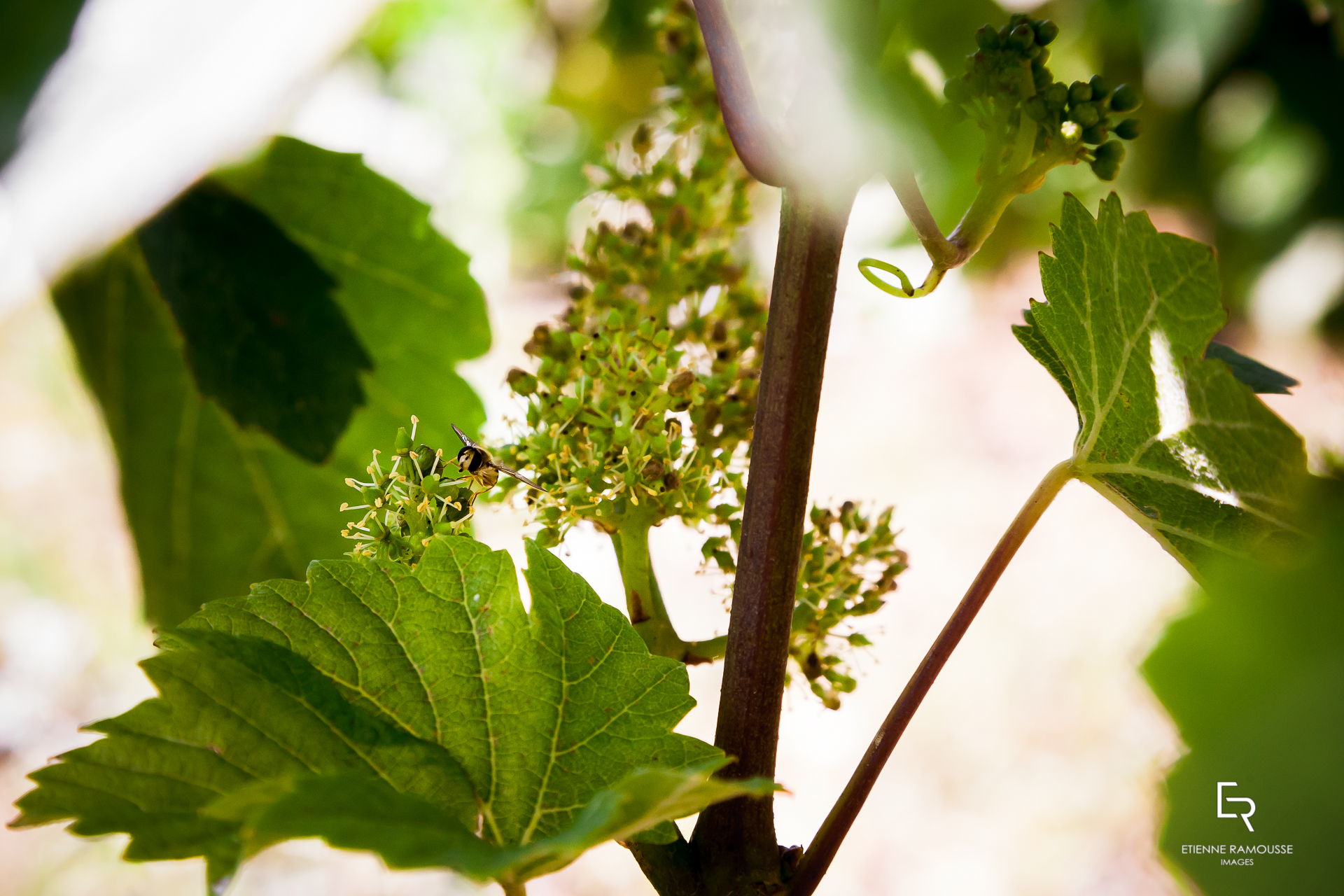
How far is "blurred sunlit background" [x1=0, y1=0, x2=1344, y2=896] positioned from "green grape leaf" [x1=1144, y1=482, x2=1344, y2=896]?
1.37 ft

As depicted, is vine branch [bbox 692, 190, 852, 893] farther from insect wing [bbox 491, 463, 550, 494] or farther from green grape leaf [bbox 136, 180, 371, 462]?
green grape leaf [bbox 136, 180, 371, 462]

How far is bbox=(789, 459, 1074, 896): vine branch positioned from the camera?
0.37 meters

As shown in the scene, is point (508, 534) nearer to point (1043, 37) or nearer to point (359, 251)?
point (359, 251)

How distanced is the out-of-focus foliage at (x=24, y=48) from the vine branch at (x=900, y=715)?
27.8 inches

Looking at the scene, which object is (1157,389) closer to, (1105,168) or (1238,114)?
(1105,168)

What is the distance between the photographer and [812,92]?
1.37ft

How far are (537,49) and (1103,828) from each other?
1977 mm

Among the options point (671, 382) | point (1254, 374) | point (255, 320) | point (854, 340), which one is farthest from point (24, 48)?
point (854, 340)

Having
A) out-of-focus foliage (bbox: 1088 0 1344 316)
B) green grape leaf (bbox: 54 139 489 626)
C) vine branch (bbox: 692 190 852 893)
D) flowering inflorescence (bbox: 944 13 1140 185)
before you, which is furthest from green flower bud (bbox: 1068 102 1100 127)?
out-of-focus foliage (bbox: 1088 0 1344 316)

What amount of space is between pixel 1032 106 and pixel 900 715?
0.25 m

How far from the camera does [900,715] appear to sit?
1.25ft

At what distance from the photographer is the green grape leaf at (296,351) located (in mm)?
683

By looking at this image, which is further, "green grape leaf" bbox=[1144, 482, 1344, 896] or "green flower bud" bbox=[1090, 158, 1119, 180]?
"green flower bud" bbox=[1090, 158, 1119, 180]

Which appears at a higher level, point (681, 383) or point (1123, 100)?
point (1123, 100)
